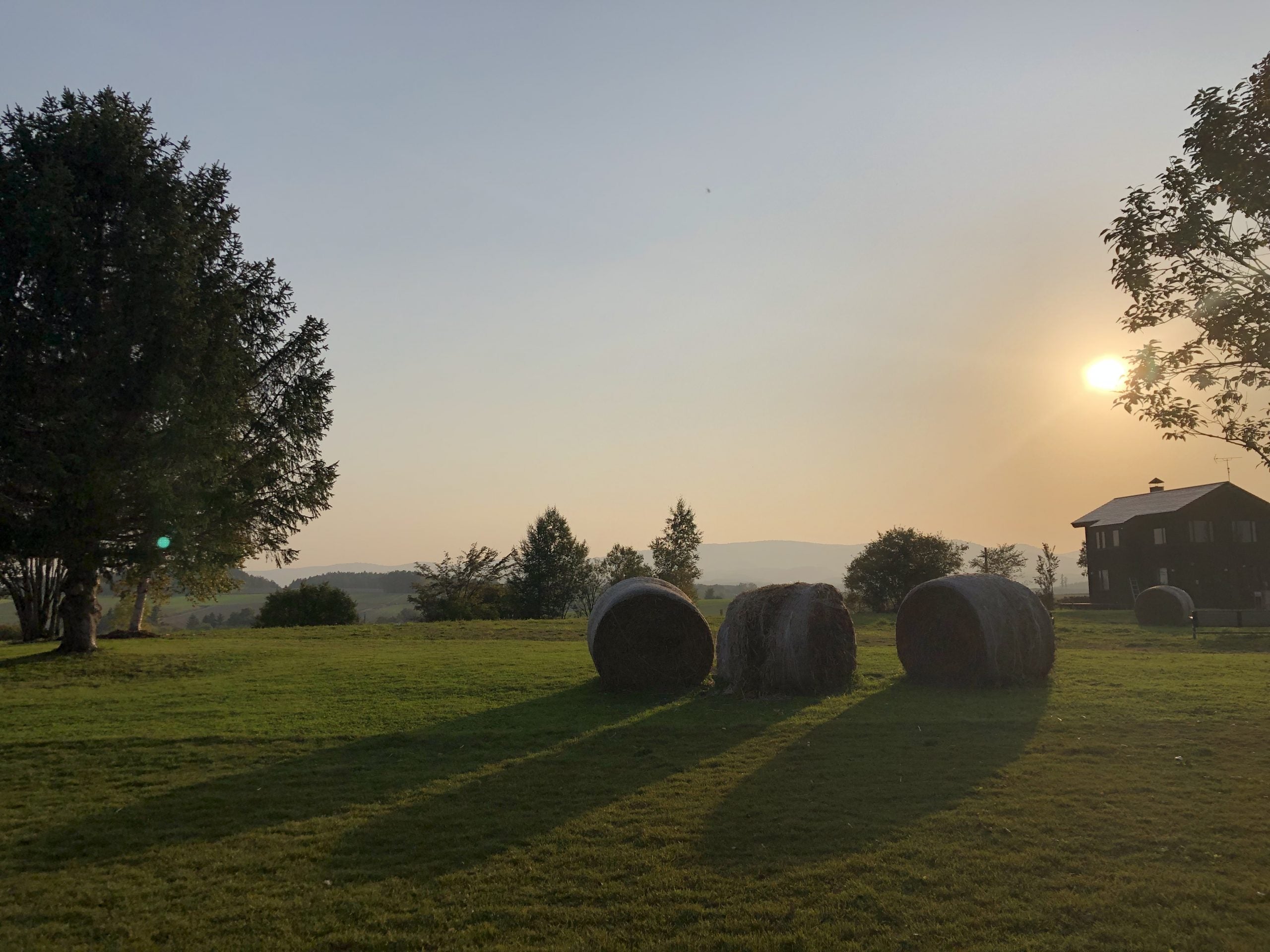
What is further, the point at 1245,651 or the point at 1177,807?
the point at 1245,651

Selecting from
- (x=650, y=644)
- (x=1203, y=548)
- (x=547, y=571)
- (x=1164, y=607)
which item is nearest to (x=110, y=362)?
(x=650, y=644)

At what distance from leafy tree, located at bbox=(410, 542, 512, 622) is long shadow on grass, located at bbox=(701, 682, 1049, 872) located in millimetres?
43058

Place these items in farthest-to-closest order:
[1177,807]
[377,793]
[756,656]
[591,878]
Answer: [756,656] → [377,793] → [1177,807] → [591,878]

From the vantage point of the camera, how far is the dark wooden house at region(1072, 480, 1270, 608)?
1937 inches

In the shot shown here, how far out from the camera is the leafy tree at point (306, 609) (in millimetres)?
43406

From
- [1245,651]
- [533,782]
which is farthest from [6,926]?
[1245,651]

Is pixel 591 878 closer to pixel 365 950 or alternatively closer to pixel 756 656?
pixel 365 950

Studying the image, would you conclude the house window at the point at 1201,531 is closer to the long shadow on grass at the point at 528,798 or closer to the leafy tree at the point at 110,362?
the long shadow on grass at the point at 528,798

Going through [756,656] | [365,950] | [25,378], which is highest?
[25,378]

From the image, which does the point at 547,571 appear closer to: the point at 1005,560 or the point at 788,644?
the point at 1005,560

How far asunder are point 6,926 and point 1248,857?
10.1 metres

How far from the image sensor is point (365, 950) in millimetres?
5812

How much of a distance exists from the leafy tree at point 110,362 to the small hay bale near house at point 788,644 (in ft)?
46.5

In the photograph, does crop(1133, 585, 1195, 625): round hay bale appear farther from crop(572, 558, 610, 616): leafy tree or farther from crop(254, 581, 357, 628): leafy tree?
crop(572, 558, 610, 616): leafy tree
